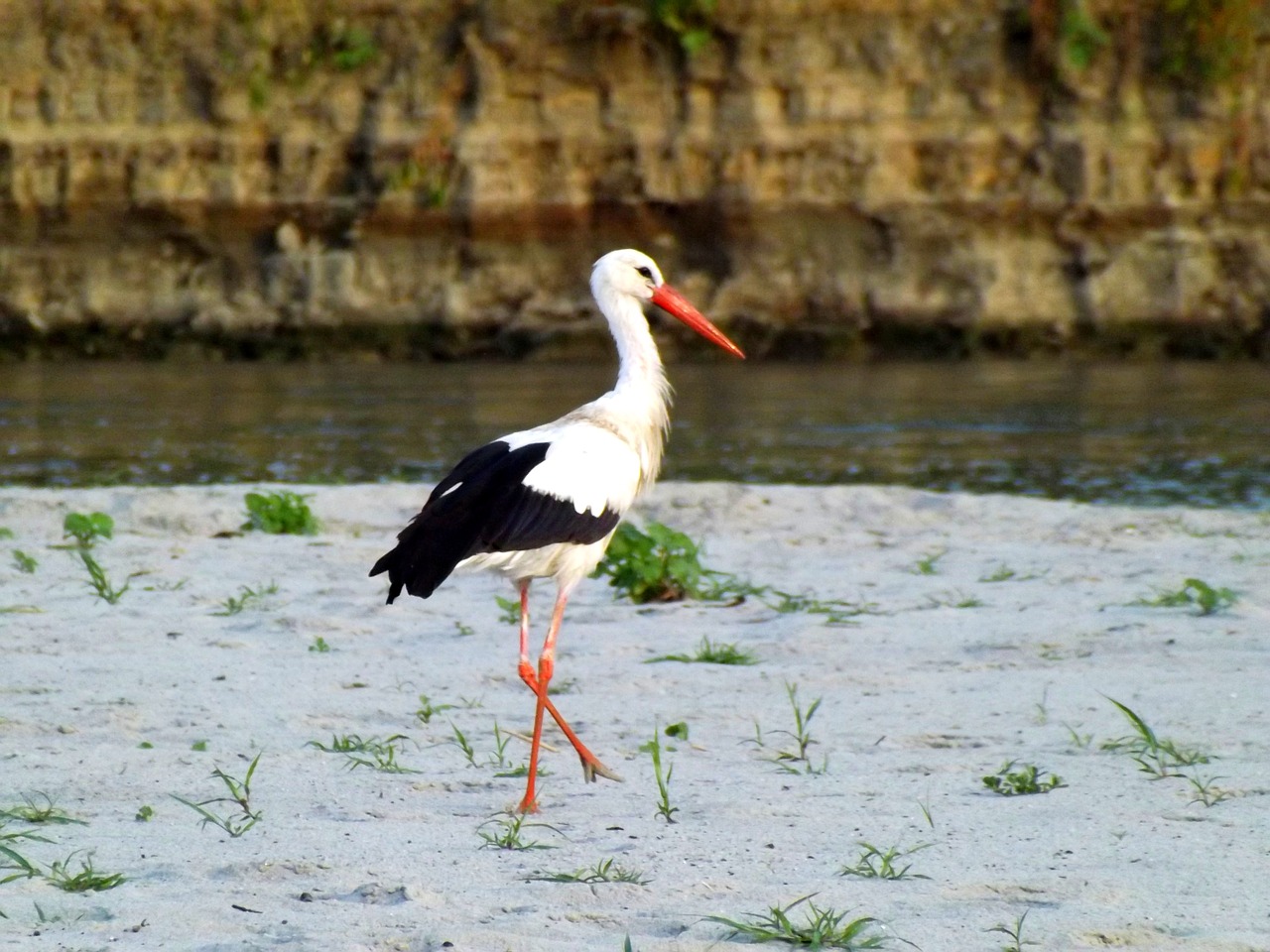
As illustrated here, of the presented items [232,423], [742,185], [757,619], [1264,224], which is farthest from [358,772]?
[1264,224]

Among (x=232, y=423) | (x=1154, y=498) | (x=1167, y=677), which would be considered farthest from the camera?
(x=232, y=423)

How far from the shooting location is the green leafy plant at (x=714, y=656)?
5469mm

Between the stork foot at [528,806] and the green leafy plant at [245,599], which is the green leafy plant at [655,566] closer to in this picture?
the green leafy plant at [245,599]

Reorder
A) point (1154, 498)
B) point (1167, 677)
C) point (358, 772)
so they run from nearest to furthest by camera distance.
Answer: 1. point (358, 772)
2. point (1167, 677)
3. point (1154, 498)

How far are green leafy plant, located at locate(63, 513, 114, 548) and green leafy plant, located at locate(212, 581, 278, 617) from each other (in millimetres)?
1243

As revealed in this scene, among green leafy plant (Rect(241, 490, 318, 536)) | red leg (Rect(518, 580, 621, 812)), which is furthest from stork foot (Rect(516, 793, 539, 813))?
green leafy plant (Rect(241, 490, 318, 536))

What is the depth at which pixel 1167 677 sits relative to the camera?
201 inches

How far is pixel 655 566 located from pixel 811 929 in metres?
3.48

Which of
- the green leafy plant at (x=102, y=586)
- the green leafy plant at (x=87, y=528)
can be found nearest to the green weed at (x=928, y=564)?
the green leafy plant at (x=102, y=586)

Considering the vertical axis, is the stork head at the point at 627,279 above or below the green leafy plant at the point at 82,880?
above

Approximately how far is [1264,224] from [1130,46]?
3128 millimetres

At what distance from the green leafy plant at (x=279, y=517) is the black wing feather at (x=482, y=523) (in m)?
3.39

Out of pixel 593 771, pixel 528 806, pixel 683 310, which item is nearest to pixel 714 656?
pixel 593 771

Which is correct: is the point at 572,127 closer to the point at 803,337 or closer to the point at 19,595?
the point at 803,337
